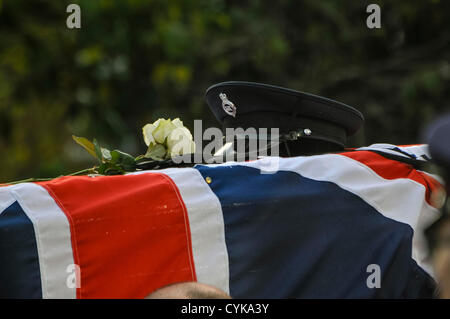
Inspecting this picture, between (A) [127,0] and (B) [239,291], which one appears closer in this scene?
(B) [239,291]

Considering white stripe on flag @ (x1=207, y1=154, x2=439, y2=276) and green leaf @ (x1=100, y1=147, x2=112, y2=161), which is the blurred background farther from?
white stripe on flag @ (x1=207, y1=154, x2=439, y2=276)

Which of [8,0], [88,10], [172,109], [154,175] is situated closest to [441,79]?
[172,109]

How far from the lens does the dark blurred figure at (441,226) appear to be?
0.79m

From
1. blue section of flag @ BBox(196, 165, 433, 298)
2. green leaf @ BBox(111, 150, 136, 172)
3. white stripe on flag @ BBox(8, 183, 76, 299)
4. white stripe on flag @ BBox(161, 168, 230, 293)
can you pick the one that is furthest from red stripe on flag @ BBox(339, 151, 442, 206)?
white stripe on flag @ BBox(8, 183, 76, 299)

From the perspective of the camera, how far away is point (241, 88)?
197 centimetres

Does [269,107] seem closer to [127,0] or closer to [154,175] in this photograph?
[154,175]

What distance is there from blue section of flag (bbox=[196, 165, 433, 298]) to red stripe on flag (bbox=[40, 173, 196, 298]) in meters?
0.11

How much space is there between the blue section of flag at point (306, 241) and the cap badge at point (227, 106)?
1.45 ft

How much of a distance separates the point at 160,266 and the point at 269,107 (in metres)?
0.68

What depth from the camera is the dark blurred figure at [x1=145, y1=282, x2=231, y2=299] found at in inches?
49.2

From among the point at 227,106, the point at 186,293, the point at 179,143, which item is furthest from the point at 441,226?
the point at 227,106

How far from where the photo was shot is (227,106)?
2.01 meters

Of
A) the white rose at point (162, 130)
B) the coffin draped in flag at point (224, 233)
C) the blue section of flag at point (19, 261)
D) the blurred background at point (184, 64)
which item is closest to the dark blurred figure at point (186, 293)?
the coffin draped in flag at point (224, 233)
